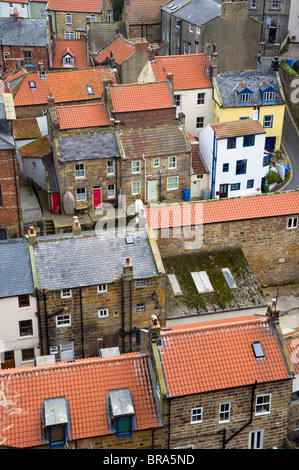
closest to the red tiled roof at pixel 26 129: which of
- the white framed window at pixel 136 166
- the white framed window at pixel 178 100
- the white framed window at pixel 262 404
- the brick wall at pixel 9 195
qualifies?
the white framed window at pixel 136 166

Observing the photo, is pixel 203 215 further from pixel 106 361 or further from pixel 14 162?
pixel 106 361

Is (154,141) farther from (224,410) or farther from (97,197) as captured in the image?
(224,410)

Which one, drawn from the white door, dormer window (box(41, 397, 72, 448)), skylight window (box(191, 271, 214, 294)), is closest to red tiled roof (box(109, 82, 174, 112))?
skylight window (box(191, 271, 214, 294))

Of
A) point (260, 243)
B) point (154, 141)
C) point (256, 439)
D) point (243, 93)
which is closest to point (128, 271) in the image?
point (256, 439)

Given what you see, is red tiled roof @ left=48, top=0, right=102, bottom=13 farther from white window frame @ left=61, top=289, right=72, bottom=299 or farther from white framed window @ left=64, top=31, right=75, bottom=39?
white window frame @ left=61, top=289, right=72, bottom=299

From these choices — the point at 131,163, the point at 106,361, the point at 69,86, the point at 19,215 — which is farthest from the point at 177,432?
the point at 69,86
